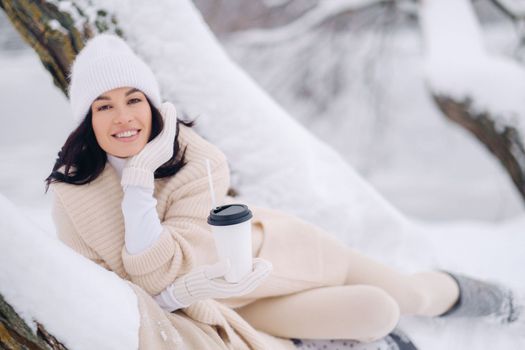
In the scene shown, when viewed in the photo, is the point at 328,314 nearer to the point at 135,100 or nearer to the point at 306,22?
the point at 135,100

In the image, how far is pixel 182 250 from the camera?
1.35 meters

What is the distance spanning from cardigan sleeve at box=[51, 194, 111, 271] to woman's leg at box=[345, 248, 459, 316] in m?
0.80

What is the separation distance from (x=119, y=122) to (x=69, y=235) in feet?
1.03

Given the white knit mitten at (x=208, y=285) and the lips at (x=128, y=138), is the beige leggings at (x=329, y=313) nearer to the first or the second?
the white knit mitten at (x=208, y=285)

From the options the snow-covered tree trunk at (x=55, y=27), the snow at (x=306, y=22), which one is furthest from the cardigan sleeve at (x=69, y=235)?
the snow at (x=306, y=22)

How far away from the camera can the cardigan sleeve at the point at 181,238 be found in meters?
1.28

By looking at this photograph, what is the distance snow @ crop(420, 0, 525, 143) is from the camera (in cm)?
279

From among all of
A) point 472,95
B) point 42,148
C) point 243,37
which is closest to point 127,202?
point 472,95

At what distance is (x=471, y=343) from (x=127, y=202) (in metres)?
1.26

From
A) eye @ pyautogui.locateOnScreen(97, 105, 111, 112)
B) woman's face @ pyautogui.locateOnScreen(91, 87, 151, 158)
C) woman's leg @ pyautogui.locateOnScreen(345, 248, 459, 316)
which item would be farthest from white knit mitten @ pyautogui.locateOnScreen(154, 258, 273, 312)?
woman's leg @ pyautogui.locateOnScreen(345, 248, 459, 316)

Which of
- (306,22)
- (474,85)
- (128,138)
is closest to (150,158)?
(128,138)

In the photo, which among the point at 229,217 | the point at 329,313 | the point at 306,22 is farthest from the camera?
the point at 306,22

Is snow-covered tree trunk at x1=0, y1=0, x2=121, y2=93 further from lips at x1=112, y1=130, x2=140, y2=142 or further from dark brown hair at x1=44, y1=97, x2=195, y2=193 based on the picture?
lips at x1=112, y1=130, x2=140, y2=142

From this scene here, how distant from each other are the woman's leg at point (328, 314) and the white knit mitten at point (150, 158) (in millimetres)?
546
